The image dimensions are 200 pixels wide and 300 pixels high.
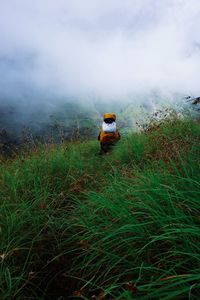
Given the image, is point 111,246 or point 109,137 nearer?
point 111,246

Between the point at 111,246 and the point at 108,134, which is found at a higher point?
the point at 108,134

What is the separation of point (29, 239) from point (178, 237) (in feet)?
4.05

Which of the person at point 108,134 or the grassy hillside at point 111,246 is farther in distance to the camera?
the person at point 108,134

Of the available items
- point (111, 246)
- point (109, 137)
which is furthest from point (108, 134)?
point (111, 246)

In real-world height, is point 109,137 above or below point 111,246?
above

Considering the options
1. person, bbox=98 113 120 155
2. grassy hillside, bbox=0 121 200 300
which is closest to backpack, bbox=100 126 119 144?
person, bbox=98 113 120 155

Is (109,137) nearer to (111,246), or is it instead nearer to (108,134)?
(108,134)

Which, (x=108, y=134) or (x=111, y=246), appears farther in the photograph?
(x=108, y=134)

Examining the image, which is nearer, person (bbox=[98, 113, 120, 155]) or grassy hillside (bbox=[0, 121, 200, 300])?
grassy hillside (bbox=[0, 121, 200, 300])

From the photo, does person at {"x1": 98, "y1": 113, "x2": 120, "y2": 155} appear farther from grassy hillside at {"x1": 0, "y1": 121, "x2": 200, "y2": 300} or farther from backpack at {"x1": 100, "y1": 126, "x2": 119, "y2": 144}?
grassy hillside at {"x1": 0, "y1": 121, "x2": 200, "y2": 300}

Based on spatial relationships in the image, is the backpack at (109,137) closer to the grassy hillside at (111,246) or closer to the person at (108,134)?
the person at (108,134)

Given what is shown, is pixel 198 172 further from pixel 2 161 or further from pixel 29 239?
pixel 2 161

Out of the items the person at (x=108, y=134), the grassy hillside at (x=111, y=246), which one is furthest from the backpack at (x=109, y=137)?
the grassy hillside at (x=111, y=246)

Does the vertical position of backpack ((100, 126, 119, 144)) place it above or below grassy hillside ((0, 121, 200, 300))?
above
